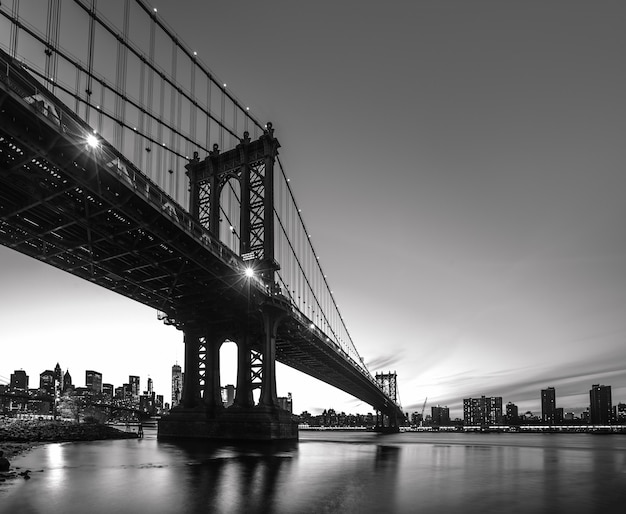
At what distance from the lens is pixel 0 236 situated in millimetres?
36938

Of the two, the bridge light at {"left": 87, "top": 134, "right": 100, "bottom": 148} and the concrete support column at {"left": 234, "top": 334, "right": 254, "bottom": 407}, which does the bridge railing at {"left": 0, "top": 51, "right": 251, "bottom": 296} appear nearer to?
the bridge light at {"left": 87, "top": 134, "right": 100, "bottom": 148}

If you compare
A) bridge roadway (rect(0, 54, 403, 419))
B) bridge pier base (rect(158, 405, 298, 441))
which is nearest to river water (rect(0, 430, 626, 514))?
bridge roadway (rect(0, 54, 403, 419))

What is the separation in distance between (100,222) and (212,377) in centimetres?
2985

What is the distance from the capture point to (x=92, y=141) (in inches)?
1078

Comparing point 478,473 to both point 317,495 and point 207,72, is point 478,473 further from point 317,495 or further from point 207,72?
point 207,72

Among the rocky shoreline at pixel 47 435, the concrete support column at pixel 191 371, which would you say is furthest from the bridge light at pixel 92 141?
the concrete support column at pixel 191 371

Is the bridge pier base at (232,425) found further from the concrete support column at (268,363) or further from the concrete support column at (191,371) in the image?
the concrete support column at (191,371)

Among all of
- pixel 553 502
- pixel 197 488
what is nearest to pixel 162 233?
pixel 197 488

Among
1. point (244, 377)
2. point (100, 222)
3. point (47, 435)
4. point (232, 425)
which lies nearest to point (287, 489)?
point (100, 222)

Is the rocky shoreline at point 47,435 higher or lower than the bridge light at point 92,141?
lower

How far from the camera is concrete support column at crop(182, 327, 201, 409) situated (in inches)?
2325

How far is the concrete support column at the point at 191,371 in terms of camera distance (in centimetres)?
5906

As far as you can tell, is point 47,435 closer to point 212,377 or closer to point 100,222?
point 212,377

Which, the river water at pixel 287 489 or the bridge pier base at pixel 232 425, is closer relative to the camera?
the river water at pixel 287 489
